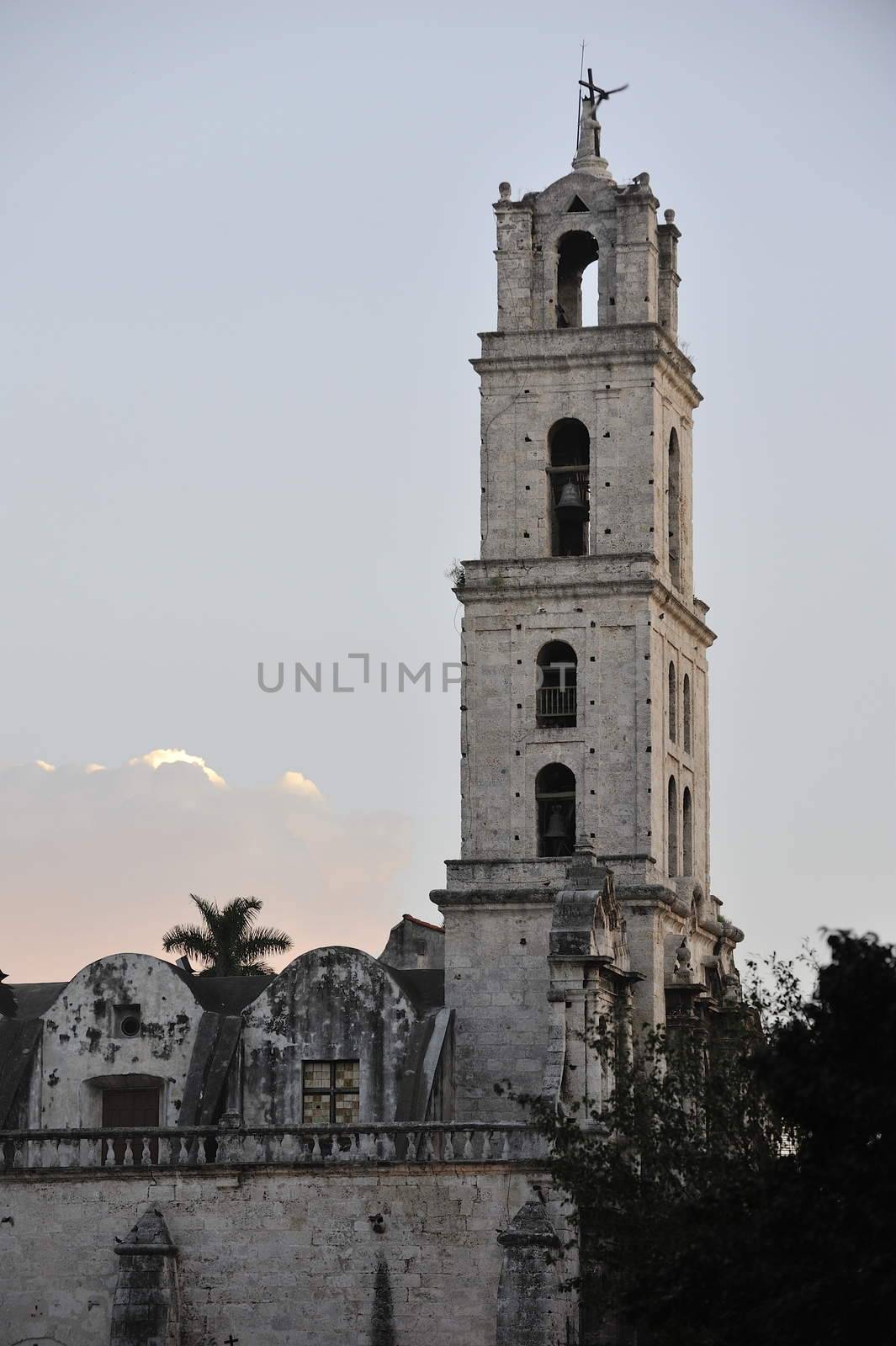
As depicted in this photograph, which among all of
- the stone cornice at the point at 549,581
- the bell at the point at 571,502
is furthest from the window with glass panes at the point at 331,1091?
the bell at the point at 571,502

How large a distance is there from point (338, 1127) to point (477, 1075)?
5944 mm

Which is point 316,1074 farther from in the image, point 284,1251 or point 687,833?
point 687,833

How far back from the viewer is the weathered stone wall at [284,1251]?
4675cm

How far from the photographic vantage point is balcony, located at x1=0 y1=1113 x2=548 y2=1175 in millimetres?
47156

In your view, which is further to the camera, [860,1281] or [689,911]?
[689,911]

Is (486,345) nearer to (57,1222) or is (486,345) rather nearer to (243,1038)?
(243,1038)

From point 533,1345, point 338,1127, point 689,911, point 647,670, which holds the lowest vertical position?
point 533,1345

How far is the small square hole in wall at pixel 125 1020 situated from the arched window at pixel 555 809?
8195 mm

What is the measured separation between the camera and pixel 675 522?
5862 cm

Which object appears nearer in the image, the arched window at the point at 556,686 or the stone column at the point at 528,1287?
the stone column at the point at 528,1287

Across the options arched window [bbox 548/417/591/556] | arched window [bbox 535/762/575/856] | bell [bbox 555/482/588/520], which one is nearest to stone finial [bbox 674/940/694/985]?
arched window [bbox 535/762/575/856]

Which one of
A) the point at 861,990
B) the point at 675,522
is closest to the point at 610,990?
the point at 675,522

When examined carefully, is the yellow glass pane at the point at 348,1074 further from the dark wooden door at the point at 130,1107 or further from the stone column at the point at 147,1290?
the stone column at the point at 147,1290

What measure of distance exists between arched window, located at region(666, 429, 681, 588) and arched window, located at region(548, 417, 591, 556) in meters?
1.87
